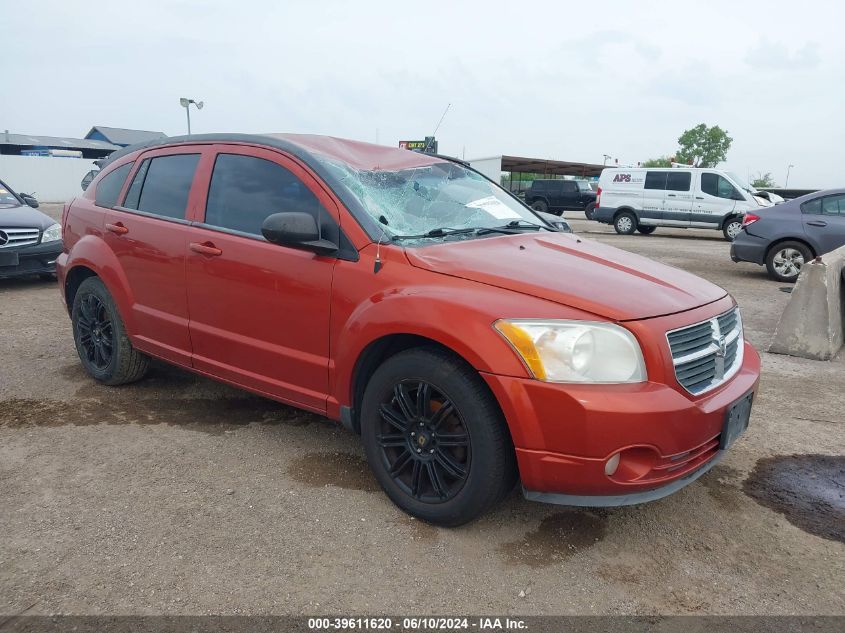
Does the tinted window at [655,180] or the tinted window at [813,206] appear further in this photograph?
the tinted window at [655,180]

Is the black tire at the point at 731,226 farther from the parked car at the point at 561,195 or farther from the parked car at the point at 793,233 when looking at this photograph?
the parked car at the point at 561,195

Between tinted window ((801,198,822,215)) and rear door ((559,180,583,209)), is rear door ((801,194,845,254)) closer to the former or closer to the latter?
tinted window ((801,198,822,215))

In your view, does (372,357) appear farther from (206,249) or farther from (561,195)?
(561,195)

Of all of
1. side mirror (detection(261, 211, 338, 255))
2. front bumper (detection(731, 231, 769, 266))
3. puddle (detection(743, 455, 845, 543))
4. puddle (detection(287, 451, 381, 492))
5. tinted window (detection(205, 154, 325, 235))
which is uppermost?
tinted window (detection(205, 154, 325, 235))

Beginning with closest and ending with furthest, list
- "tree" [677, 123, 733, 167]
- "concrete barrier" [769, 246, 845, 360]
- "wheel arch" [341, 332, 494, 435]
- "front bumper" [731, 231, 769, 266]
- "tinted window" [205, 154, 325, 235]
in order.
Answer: "wheel arch" [341, 332, 494, 435] → "tinted window" [205, 154, 325, 235] → "concrete barrier" [769, 246, 845, 360] → "front bumper" [731, 231, 769, 266] → "tree" [677, 123, 733, 167]

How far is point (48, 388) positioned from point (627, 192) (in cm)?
1714

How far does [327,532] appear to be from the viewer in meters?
2.73

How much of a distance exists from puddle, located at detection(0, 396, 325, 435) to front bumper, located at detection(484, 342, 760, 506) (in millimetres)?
1867

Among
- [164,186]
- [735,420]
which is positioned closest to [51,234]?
[164,186]

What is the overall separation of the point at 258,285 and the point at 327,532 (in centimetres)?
129

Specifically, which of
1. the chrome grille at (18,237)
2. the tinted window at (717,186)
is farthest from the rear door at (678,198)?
the chrome grille at (18,237)

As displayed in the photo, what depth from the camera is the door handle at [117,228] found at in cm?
410

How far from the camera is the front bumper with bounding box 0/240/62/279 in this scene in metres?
7.99

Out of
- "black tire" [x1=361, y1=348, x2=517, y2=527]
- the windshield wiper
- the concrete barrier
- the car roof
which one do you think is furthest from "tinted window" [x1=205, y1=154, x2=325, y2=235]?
the concrete barrier
